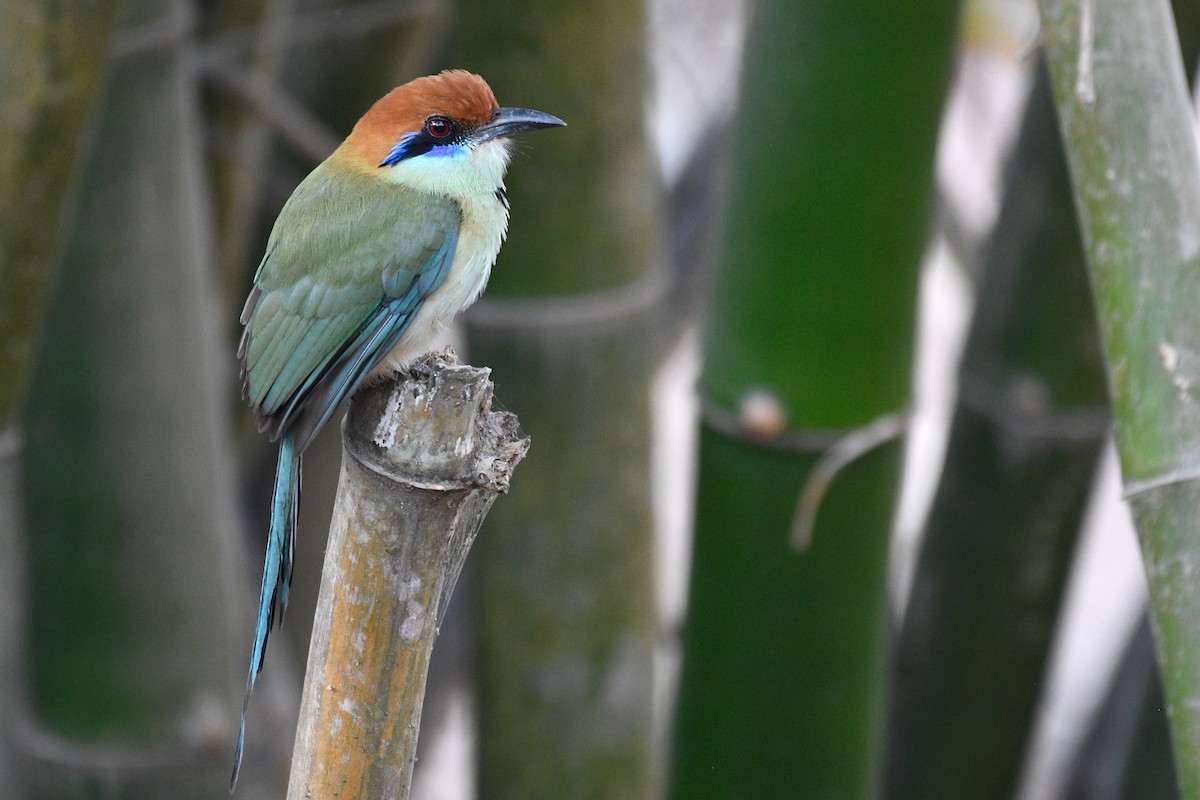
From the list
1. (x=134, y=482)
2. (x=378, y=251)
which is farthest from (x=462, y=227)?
(x=134, y=482)

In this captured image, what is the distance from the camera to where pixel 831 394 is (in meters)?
2.26

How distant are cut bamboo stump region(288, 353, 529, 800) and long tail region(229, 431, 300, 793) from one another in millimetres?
123

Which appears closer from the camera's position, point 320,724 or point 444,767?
point 320,724

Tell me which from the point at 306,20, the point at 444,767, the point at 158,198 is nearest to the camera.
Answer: the point at 158,198

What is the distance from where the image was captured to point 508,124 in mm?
1929

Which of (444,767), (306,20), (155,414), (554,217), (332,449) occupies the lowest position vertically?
(444,767)

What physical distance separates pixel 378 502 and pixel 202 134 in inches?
92.9

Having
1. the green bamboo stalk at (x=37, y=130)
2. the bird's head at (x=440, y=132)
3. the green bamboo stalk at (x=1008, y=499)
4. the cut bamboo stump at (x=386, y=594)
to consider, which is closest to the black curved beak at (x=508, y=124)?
the bird's head at (x=440, y=132)

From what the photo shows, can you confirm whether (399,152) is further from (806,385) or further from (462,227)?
(806,385)

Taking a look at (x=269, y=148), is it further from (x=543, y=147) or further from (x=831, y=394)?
(x=831, y=394)

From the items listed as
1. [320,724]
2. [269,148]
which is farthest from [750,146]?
[269,148]

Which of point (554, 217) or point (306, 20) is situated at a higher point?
point (306, 20)

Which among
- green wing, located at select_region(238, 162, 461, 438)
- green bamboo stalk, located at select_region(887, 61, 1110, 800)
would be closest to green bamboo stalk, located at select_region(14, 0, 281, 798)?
green wing, located at select_region(238, 162, 461, 438)

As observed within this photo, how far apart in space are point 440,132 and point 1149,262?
1079mm
